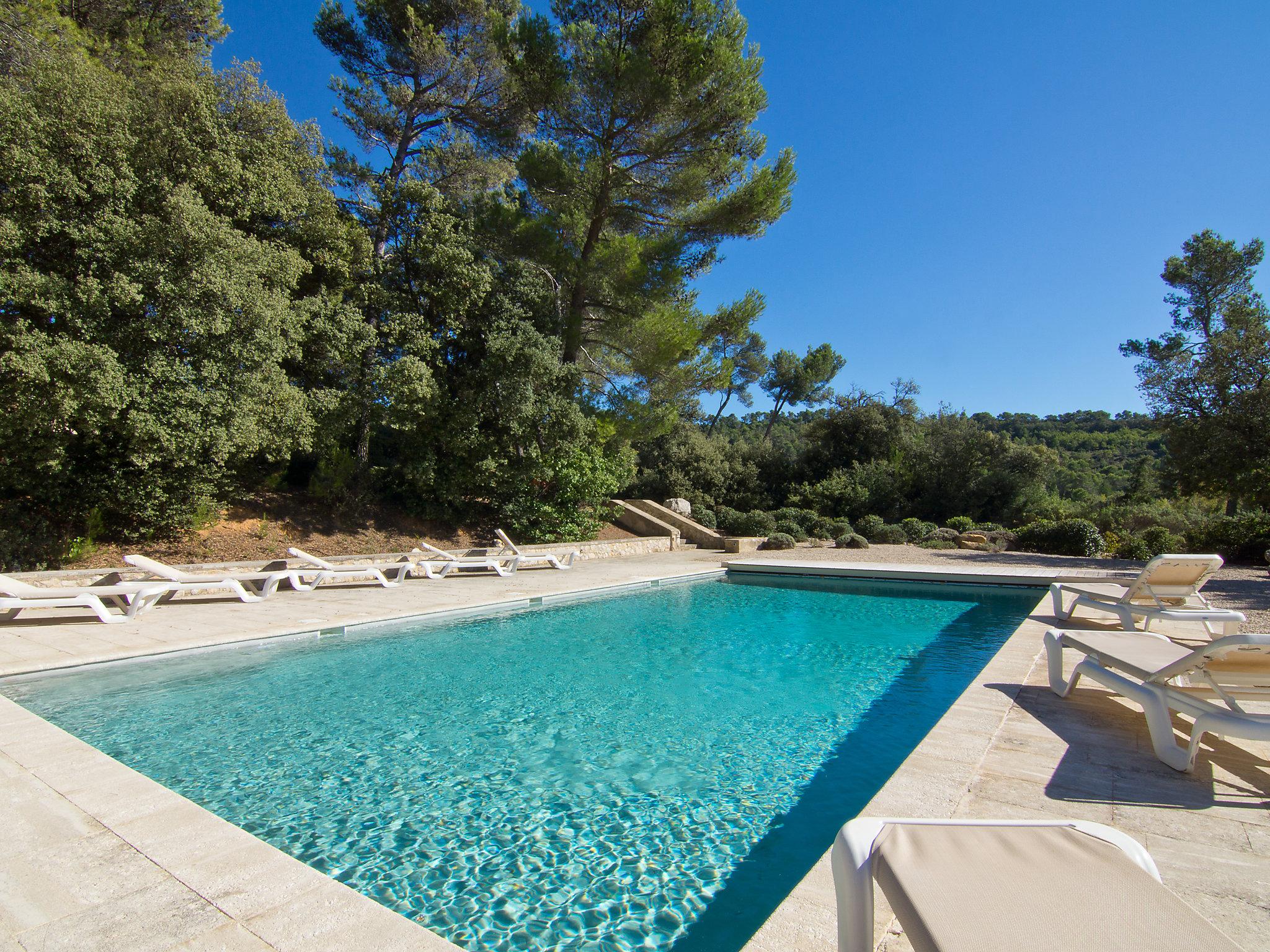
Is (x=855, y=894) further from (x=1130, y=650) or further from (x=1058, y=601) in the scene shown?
(x=1058, y=601)

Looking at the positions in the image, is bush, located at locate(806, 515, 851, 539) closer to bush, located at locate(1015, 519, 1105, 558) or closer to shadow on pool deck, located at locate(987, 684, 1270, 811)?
bush, located at locate(1015, 519, 1105, 558)

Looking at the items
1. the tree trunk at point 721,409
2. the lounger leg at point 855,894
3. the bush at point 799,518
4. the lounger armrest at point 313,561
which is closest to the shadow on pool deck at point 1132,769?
the lounger leg at point 855,894

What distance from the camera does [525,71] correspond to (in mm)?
14953

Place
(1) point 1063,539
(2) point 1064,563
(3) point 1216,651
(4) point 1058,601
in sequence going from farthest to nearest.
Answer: (1) point 1063,539 < (2) point 1064,563 < (4) point 1058,601 < (3) point 1216,651

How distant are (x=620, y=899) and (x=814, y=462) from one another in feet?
79.5

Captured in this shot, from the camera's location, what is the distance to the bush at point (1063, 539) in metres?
15.6

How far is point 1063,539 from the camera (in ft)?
52.8

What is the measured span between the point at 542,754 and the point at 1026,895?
333 cm

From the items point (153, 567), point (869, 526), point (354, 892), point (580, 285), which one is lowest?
point (354, 892)

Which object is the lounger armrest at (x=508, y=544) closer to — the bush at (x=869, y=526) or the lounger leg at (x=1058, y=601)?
the lounger leg at (x=1058, y=601)

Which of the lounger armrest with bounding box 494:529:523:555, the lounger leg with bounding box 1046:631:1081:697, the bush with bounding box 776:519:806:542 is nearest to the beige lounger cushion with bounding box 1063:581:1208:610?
the lounger leg with bounding box 1046:631:1081:697

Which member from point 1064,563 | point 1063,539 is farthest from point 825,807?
point 1063,539

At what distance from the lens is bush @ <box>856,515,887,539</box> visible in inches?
800

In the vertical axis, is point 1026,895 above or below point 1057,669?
above
